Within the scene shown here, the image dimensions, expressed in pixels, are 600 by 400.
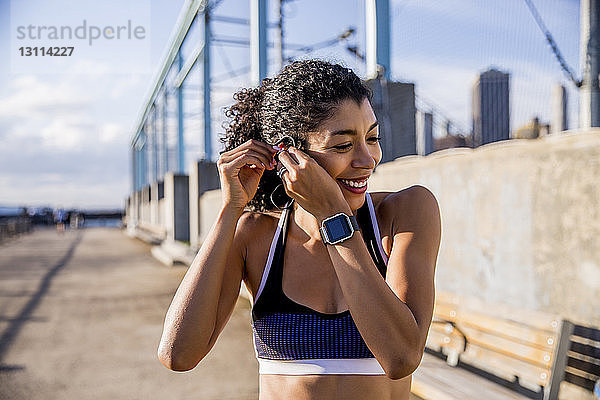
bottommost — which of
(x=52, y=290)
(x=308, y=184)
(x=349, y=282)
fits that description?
(x=52, y=290)

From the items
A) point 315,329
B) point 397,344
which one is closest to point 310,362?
point 315,329

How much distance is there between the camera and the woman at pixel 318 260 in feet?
4.81

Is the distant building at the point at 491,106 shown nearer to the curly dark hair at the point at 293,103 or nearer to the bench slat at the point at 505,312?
the bench slat at the point at 505,312

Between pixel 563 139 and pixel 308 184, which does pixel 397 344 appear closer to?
pixel 308 184

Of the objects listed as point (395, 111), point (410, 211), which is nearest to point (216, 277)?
point (410, 211)

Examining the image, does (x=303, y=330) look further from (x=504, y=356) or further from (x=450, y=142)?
(x=450, y=142)

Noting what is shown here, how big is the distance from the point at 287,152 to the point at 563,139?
284 centimetres

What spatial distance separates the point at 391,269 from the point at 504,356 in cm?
294

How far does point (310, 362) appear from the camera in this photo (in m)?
1.55

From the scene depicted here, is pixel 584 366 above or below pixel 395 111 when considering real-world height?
below

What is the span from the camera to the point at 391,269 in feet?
5.18

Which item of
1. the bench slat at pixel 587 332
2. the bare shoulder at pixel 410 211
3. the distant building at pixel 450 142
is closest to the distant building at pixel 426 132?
the distant building at pixel 450 142

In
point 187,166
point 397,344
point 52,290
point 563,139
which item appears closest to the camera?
point 397,344

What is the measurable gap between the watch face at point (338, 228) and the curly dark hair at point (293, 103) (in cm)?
27
